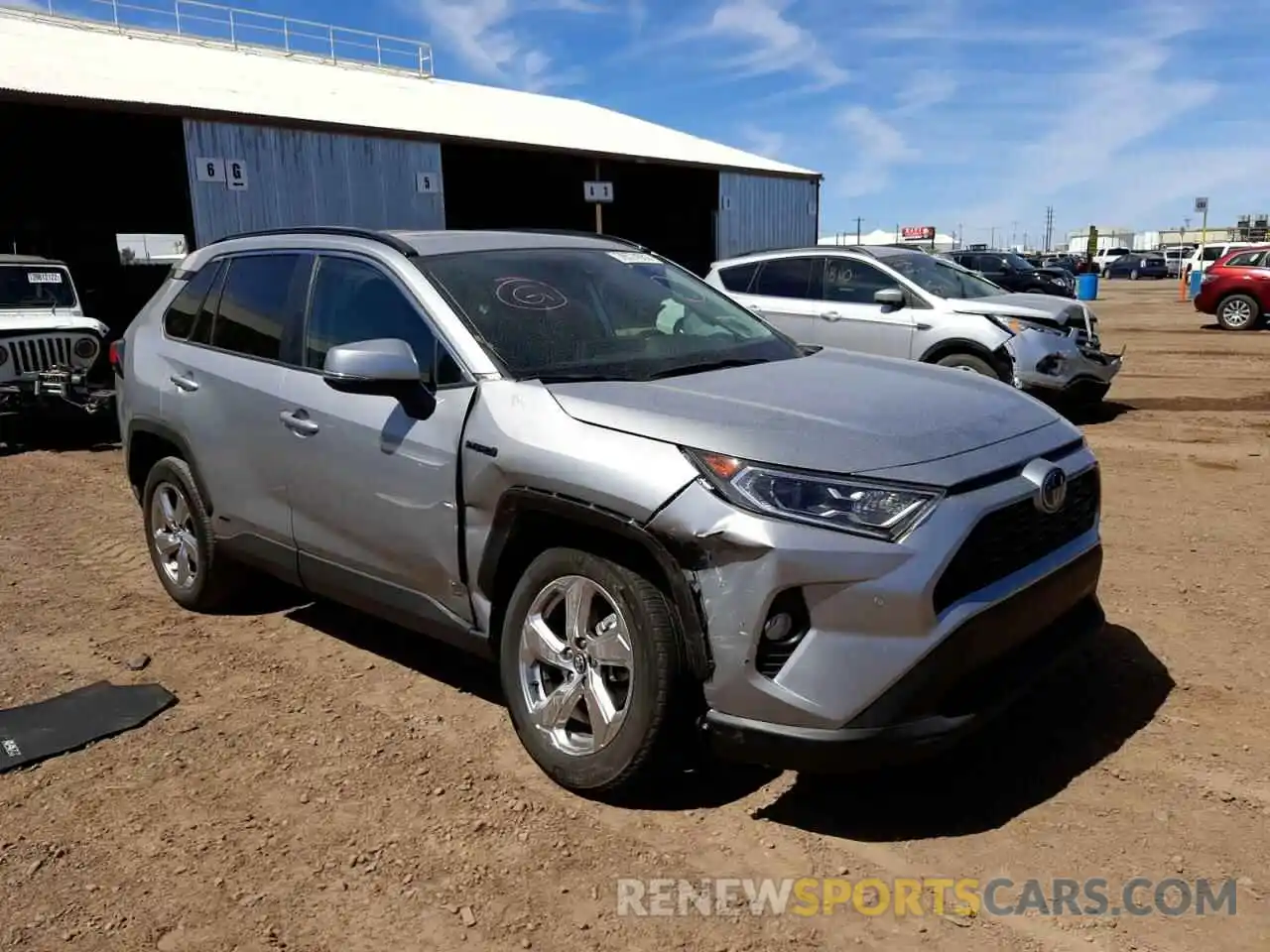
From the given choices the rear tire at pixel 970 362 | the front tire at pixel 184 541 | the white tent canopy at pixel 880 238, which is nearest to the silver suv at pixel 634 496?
the front tire at pixel 184 541

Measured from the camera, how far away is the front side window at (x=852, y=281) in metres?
10.1

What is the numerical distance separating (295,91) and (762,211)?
14382 mm

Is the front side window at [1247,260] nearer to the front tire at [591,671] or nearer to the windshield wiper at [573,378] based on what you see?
the windshield wiper at [573,378]

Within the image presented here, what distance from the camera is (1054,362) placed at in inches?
372

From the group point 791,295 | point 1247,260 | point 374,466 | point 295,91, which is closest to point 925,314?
point 791,295

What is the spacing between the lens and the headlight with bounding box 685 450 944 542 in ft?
9.10

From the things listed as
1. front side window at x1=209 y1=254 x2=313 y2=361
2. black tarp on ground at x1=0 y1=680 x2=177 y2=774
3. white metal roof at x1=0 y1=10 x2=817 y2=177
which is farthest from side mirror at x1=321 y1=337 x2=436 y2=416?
white metal roof at x1=0 y1=10 x2=817 y2=177

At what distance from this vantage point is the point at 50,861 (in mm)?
3082

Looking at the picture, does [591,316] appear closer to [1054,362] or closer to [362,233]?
[362,233]

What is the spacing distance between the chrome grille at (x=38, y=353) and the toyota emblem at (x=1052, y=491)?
10.3m

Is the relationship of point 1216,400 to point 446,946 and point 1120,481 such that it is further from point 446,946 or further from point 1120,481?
point 446,946

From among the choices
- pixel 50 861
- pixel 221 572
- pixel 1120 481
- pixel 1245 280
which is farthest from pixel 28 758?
pixel 1245 280

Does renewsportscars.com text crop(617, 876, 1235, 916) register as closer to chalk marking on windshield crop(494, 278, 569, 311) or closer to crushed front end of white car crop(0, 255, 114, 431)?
chalk marking on windshield crop(494, 278, 569, 311)

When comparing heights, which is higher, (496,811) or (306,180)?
(306,180)
